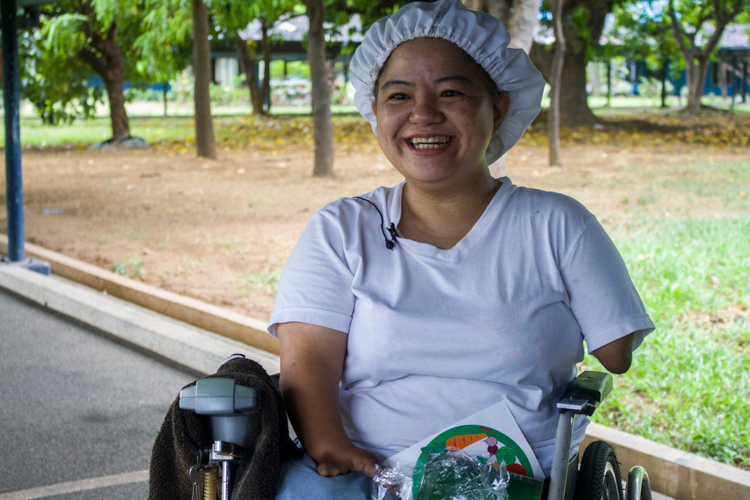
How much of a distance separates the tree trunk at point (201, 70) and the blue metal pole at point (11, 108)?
24.0 feet

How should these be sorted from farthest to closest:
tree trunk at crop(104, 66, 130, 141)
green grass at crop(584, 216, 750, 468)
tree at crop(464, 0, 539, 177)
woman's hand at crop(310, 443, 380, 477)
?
tree trunk at crop(104, 66, 130, 141), tree at crop(464, 0, 539, 177), green grass at crop(584, 216, 750, 468), woman's hand at crop(310, 443, 380, 477)

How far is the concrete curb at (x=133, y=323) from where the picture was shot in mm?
4660

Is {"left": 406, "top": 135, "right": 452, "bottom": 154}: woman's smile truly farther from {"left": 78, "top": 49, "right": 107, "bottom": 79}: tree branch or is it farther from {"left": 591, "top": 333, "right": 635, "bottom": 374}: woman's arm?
{"left": 78, "top": 49, "right": 107, "bottom": 79}: tree branch

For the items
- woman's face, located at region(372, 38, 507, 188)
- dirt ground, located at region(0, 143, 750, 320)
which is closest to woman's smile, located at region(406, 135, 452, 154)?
woman's face, located at region(372, 38, 507, 188)

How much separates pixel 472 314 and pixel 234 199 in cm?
853

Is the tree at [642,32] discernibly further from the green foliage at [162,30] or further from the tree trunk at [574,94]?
the green foliage at [162,30]

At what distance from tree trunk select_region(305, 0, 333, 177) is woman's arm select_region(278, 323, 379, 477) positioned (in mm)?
9024

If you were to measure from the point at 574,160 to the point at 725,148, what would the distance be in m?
3.46

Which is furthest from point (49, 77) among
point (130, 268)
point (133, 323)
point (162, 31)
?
point (133, 323)

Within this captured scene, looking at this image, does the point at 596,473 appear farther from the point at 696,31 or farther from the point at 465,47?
the point at 696,31

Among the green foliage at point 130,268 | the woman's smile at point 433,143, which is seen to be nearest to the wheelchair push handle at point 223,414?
the woman's smile at point 433,143

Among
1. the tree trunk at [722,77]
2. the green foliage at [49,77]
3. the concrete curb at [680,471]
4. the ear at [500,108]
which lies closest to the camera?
the ear at [500,108]

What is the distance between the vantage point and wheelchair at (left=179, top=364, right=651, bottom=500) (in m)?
1.71

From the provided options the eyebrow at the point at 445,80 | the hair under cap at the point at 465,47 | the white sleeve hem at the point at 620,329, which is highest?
the hair under cap at the point at 465,47
